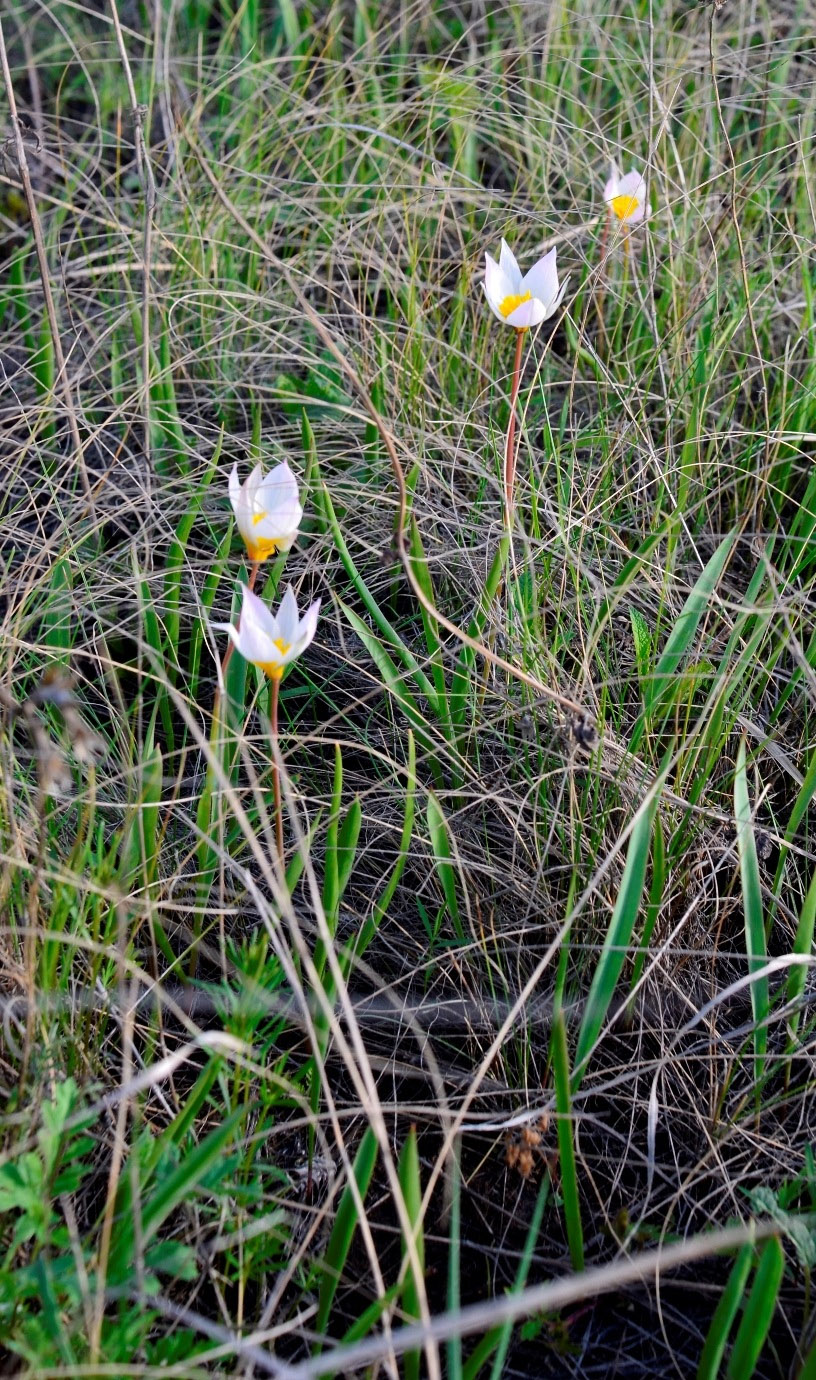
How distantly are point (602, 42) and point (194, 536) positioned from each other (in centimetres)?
134

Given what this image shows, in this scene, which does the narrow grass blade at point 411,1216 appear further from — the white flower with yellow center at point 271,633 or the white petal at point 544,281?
the white petal at point 544,281

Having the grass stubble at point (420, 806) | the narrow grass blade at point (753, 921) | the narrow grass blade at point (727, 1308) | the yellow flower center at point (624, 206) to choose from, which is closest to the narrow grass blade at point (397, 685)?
the grass stubble at point (420, 806)

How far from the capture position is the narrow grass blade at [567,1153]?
998 millimetres

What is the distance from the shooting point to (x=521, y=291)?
1.45 m

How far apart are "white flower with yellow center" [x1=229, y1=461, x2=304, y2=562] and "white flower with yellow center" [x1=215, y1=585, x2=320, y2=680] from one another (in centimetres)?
7

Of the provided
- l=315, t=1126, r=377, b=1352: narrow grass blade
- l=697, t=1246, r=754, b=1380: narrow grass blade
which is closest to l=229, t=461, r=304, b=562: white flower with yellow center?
l=315, t=1126, r=377, b=1352: narrow grass blade

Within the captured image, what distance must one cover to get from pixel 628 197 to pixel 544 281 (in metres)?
0.42

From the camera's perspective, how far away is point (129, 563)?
1622 mm

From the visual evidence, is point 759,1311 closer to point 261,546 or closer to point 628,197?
point 261,546

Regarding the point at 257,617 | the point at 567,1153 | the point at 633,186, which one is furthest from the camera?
the point at 633,186

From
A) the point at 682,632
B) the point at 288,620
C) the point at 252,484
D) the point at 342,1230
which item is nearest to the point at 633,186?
the point at 682,632

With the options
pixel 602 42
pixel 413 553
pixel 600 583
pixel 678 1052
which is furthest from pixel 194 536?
pixel 602 42

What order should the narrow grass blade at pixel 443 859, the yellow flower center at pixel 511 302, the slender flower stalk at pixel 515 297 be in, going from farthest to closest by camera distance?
1. the yellow flower center at pixel 511 302
2. the slender flower stalk at pixel 515 297
3. the narrow grass blade at pixel 443 859

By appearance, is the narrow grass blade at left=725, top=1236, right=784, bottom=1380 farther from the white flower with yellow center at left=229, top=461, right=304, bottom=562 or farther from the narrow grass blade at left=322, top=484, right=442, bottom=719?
the white flower with yellow center at left=229, top=461, right=304, bottom=562
